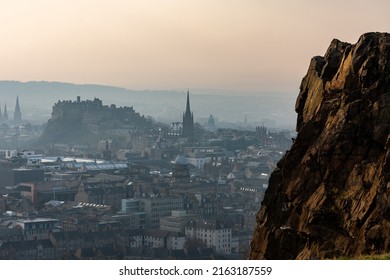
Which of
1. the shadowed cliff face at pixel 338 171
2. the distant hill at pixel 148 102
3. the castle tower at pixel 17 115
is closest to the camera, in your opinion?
the shadowed cliff face at pixel 338 171

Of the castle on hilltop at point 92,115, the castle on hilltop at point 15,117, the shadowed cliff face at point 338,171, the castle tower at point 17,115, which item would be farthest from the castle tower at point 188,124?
the shadowed cliff face at point 338,171

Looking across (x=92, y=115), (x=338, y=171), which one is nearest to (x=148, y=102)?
(x=92, y=115)

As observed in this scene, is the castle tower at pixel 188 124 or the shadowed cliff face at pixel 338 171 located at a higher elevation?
the shadowed cliff face at pixel 338 171

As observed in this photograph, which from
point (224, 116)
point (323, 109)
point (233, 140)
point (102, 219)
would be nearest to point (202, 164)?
point (233, 140)

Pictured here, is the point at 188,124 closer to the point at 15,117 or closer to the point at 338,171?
the point at 15,117

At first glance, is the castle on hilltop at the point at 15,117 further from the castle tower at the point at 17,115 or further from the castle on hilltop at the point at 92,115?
the castle on hilltop at the point at 92,115
